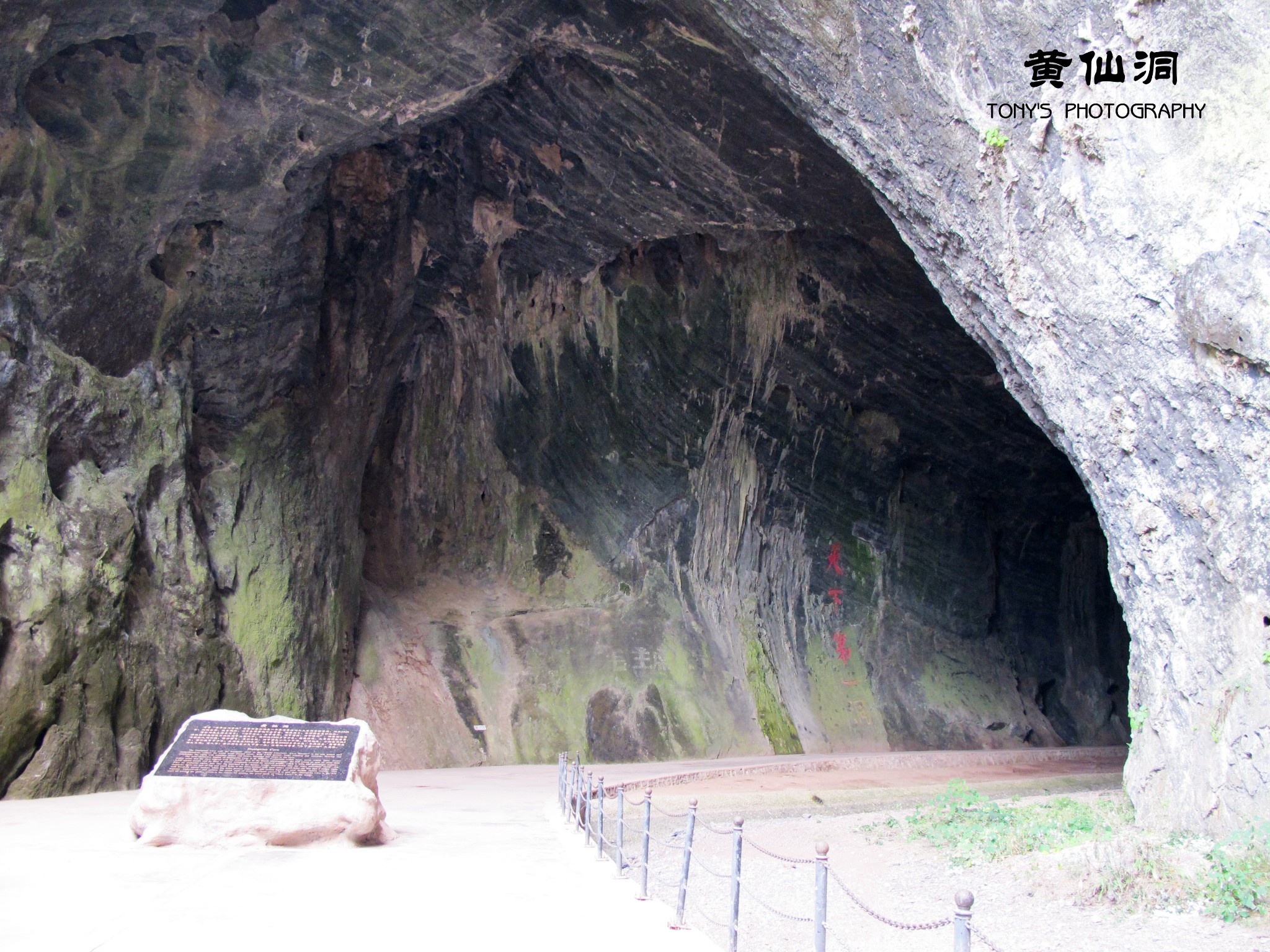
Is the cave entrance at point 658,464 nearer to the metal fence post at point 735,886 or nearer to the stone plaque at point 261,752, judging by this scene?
the stone plaque at point 261,752

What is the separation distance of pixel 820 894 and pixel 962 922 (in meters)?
0.78

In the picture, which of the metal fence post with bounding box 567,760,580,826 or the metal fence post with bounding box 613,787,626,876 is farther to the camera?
the metal fence post with bounding box 567,760,580,826

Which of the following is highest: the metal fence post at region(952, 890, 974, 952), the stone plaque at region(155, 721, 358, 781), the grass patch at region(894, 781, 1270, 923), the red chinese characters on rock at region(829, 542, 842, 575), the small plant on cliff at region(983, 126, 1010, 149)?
the small plant on cliff at region(983, 126, 1010, 149)

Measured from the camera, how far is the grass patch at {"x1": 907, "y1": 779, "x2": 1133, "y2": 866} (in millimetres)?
6410

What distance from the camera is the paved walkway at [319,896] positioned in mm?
4098

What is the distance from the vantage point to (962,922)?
280 cm

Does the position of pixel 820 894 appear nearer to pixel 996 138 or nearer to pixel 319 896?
pixel 319 896

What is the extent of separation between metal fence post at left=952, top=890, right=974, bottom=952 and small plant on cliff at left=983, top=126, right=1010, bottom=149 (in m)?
6.74

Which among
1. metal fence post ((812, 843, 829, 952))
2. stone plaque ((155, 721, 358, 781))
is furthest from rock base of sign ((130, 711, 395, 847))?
metal fence post ((812, 843, 829, 952))

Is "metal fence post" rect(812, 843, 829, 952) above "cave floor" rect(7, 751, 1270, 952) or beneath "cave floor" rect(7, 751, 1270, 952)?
above

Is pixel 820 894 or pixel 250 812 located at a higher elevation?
pixel 820 894

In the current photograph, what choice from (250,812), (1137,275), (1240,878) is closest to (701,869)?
(250,812)

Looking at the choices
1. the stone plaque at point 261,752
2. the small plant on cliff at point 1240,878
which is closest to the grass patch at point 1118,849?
the small plant on cliff at point 1240,878

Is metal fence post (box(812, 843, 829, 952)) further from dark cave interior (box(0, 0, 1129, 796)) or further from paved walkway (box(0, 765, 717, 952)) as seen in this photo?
dark cave interior (box(0, 0, 1129, 796))
